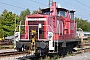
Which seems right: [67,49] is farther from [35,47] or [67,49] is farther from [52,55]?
[35,47]

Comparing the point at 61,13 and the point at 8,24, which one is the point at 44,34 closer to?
the point at 61,13

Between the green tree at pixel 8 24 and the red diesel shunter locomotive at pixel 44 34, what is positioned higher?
the green tree at pixel 8 24

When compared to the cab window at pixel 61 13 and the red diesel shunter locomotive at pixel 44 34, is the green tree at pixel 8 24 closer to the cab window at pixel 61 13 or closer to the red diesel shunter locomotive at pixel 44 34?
the cab window at pixel 61 13

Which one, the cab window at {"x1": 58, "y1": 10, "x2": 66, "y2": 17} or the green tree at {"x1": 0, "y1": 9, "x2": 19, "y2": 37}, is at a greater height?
the green tree at {"x1": 0, "y1": 9, "x2": 19, "y2": 37}

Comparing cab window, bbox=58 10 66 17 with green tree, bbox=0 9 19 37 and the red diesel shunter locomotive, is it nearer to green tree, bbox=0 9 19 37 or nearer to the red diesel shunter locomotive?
the red diesel shunter locomotive

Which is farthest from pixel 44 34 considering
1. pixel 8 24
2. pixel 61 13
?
pixel 8 24

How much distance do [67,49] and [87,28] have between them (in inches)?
3641

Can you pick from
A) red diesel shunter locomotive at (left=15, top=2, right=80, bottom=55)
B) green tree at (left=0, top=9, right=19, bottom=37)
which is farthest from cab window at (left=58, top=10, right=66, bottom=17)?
green tree at (left=0, top=9, right=19, bottom=37)

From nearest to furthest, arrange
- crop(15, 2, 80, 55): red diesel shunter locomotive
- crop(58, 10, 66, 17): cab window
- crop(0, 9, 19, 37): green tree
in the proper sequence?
crop(15, 2, 80, 55): red diesel shunter locomotive
crop(58, 10, 66, 17): cab window
crop(0, 9, 19, 37): green tree

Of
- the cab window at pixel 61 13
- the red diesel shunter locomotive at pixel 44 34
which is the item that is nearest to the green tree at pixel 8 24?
the cab window at pixel 61 13

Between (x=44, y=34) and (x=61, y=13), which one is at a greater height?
(x=61, y=13)

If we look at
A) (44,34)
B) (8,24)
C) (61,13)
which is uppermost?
(8,24)

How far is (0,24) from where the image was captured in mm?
63094

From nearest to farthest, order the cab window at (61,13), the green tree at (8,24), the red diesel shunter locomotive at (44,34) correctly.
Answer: the red diesel shunter locomotive at (44,34) → the cab window at (61,13) → the green tree at (8,24)
